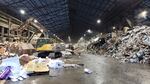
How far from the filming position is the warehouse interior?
7586 millimetres

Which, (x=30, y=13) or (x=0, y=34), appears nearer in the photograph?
(x=0, y=34)

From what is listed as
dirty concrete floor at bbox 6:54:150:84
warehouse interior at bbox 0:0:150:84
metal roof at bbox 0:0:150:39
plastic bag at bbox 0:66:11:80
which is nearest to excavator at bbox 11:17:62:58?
warehouse interior at bbox 0:0:150:84

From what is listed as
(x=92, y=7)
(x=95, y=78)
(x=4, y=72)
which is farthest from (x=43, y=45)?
(x=92, y=7)

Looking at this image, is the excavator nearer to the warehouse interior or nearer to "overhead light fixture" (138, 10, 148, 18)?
the warehouse interior

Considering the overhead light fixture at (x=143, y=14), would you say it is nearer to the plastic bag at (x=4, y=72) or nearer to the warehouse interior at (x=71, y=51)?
the warehouse interior at (x=71, y=51)

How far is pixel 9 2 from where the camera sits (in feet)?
74.3

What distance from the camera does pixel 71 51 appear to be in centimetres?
2577

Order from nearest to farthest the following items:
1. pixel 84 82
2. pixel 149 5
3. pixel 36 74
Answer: pixel 84 82 < pixel 36 74 < pixel 149 5

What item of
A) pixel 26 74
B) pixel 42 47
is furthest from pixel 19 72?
pixel 42 47

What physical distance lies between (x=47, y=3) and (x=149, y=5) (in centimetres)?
1229

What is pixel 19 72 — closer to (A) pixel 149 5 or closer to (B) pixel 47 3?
(A) pixel 149 5

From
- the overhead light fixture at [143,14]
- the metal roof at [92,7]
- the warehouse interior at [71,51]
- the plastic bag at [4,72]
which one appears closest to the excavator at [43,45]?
the warehouse interior at [71,51]

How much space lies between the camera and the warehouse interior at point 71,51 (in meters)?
7.59

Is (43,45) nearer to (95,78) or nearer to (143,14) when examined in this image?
(95,78)
